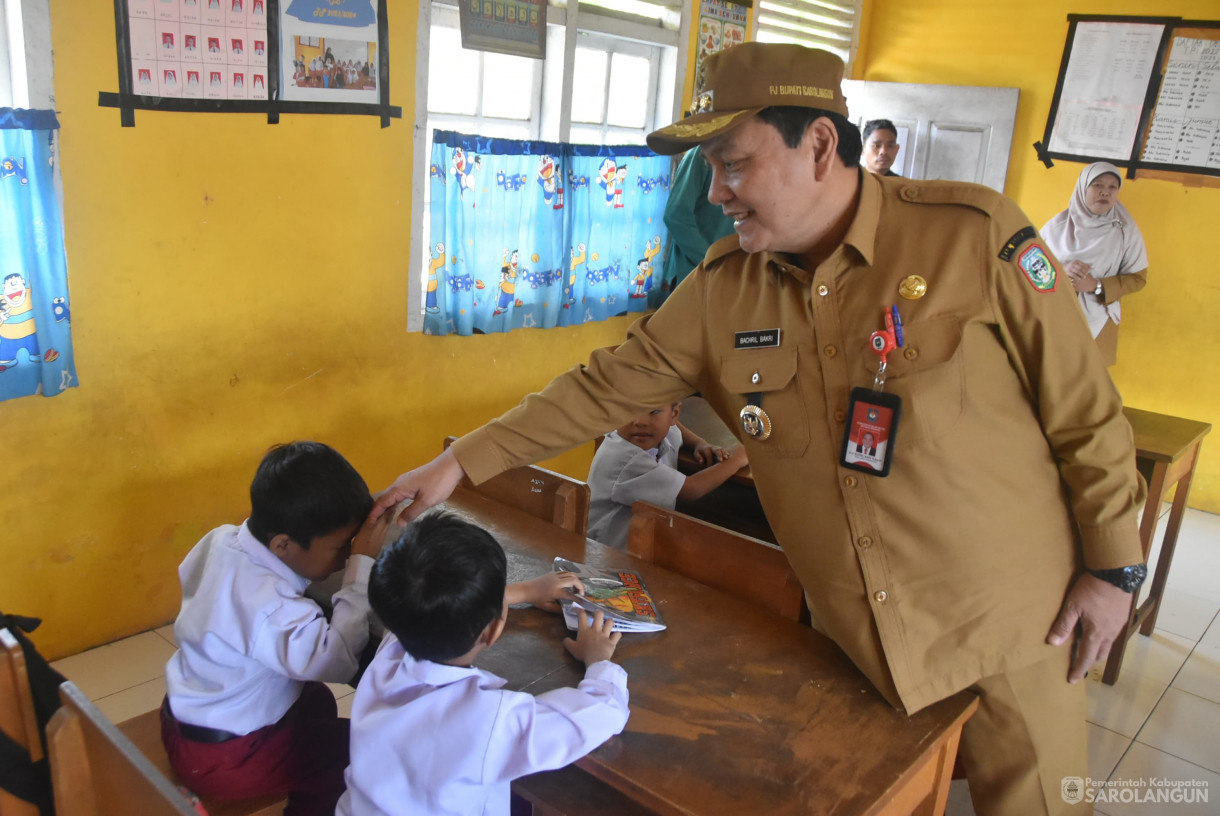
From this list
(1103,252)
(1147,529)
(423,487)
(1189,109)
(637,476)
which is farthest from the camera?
(1189,109)

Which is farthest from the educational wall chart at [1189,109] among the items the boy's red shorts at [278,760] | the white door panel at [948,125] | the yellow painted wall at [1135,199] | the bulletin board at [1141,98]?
the boy's red shorts at [278,760]

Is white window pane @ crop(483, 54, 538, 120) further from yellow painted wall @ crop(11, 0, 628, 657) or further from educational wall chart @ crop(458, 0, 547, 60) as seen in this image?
yellow painted wall @ crop(11, 0, 628, 657)

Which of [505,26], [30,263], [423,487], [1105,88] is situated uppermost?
[1105,88]

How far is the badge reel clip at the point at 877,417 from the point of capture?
142 cm

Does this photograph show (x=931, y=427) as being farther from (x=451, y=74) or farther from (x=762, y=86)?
(x=451, y=74)

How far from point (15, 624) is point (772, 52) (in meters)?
1.57

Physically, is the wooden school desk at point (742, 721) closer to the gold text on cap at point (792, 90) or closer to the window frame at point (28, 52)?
the gold text on cap at point (792, 90)

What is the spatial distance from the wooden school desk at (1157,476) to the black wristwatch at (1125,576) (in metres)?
1.47

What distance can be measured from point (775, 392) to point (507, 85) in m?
2.69

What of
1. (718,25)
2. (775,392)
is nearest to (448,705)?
(775,392)

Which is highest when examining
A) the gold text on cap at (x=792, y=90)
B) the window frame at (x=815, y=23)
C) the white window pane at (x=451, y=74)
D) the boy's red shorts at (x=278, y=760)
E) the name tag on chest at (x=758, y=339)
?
the window frame at (x=815, y=23)

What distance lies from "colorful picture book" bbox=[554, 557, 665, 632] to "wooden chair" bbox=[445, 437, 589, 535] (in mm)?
191

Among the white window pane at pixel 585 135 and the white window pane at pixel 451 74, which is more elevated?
the white window pane at pixel 451 74

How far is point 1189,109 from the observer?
486 cm
